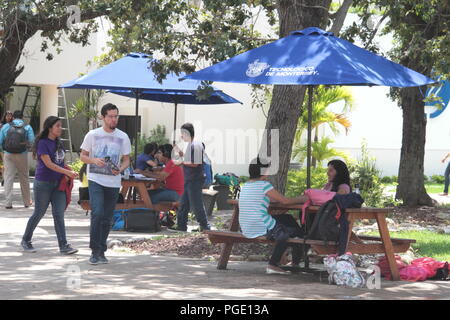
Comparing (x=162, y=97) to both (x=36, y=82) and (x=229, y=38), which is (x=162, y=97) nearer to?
(x=229, y=38)

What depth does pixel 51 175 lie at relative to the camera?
1077cm

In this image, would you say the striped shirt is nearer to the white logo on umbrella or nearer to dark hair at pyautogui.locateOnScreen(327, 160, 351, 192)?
dark hair at pyautogui.locateOnScreen(327, 160, 351, 192)

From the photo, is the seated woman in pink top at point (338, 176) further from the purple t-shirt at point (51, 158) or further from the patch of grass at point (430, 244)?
the purple t-shirt at point (51, 158)

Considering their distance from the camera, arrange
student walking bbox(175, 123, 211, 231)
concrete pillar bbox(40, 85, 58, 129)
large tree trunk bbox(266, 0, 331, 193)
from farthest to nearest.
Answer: concrete pillar bbox(40, 85, 58, 129) → student walking bbox(175, 123, 211, 231) → large tree trunk bbox(266, 0, 331, 193)

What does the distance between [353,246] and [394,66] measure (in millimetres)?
2244

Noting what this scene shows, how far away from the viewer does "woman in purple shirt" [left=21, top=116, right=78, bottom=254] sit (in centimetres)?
1073

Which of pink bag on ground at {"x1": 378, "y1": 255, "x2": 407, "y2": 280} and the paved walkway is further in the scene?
pink bag on ground at {"x1": 378, "y1": 255, "x2": 407, "y2": 280}

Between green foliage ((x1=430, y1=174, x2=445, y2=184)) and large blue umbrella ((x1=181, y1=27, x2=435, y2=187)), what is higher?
large blue umbrella ((x1=181, y1=27, x2=435, y2=187))

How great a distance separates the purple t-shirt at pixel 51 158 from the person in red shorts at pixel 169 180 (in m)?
3.70

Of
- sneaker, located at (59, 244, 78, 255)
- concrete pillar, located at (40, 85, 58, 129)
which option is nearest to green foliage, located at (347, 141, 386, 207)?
sneaker, located at (59, 244, 78, 255)

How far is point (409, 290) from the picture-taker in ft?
28.1

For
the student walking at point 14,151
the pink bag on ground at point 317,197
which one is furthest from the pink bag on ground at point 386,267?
the student walking at point 14,151

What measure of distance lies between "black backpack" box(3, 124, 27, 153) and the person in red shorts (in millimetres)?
3419
